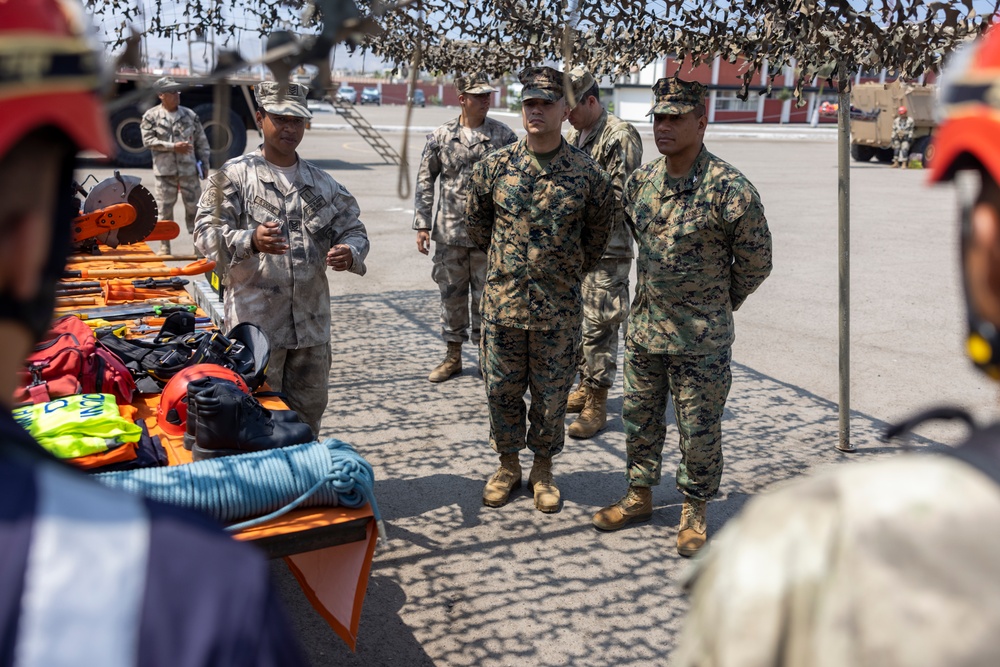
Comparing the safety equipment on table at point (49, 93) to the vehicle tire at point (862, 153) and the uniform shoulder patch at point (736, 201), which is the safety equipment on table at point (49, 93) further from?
the vehicle tire at point (862, 153)

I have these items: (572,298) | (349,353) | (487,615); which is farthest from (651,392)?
(349,353)

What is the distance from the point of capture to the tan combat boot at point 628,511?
13.8 feet

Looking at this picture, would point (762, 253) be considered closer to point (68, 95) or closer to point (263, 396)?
point (263, 396)

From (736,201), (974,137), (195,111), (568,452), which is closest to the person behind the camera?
(974,137)

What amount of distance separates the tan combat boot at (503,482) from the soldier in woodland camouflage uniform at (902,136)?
21375 millimetres

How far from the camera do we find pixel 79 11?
3.14 ft

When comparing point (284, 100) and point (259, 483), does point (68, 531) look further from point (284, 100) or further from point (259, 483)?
point (284, 100)

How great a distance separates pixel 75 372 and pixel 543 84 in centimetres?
235

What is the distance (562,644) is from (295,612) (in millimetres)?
1039

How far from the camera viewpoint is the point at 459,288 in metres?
6.35

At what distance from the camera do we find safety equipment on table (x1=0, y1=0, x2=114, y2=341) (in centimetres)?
83

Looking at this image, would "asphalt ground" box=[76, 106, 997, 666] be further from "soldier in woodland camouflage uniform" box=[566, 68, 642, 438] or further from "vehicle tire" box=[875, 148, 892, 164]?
"vehicle tire" box=[875, 148, 892, 164]

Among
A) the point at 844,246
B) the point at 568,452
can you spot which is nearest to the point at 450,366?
the point at 568,452

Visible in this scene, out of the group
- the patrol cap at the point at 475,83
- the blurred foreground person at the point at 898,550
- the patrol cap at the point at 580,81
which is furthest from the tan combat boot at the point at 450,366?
the blurred foreground person at the point at 898,550
